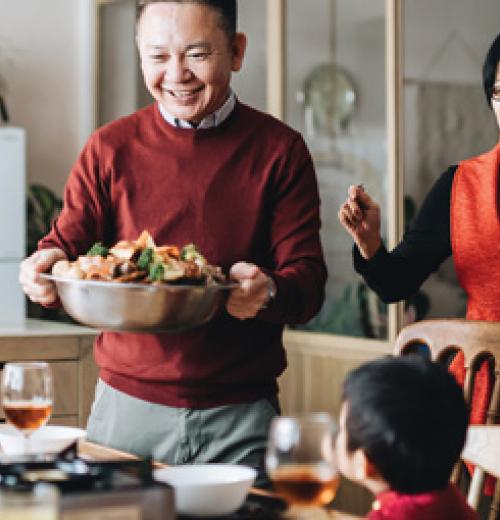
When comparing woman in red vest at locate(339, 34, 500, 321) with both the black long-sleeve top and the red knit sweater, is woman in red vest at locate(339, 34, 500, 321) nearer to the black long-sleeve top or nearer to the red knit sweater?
the black long-sleeve top

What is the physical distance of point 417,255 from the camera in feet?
7.33

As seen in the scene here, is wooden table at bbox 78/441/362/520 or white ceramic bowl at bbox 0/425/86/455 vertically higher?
white ceramic bowl at bbox 0/425/86/455

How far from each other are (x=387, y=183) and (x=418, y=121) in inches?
10.0

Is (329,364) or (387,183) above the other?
(387,183)

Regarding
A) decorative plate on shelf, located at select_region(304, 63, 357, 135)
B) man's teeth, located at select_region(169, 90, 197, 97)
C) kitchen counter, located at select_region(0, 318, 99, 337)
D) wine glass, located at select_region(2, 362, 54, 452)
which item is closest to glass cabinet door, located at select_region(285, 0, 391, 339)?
decorative plate on shelf, located at select_region(304, 63, 357, 135)

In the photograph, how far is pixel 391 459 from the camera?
1317 millimetres

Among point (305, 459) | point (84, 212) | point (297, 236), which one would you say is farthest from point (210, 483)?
point (84, 212)

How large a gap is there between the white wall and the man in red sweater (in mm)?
3518

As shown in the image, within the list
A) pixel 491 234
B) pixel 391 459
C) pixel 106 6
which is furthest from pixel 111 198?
pixel 106 6

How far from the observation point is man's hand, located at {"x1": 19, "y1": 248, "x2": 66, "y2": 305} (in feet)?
6.09

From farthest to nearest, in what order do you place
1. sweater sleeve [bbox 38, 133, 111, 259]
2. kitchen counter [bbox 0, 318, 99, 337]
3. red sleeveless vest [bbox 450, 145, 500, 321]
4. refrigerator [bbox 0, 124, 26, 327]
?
1. refrigerator [bbox 0, 124, 26, 327]
2. kitchen counter [bbox 0, 318, 99, 337]
3. red sleeveless vest [bbox 450, 145, 500, 321]
4. sweater sleeve [bbox 38, 133, 111, 259]

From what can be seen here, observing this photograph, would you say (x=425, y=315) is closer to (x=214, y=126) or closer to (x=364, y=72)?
(x=364, y=72)

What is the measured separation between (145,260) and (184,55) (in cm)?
44

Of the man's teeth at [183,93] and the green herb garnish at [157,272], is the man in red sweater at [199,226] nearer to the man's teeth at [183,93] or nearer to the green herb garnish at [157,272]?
the man's teeth at [183,93]
